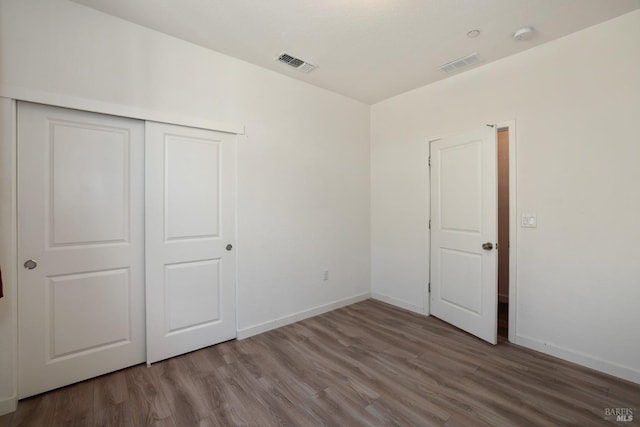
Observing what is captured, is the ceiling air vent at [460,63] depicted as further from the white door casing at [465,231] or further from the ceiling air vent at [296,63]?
the ceiling air vent at [296,63]

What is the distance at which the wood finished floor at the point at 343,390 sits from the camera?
185cm

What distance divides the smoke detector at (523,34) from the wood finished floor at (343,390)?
2844 millimetres

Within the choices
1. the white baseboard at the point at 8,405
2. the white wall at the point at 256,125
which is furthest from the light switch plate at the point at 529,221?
the white baseboard at the point at 8,405

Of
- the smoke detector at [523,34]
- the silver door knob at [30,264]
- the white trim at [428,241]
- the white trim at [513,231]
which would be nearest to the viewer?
the silver door knob at [30,264]

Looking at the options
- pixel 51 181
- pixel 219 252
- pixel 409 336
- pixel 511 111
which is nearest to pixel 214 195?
pixel 219 252

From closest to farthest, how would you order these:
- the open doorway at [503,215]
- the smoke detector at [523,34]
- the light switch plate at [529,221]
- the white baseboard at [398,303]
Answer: the smoke detector at [523,34] → the light switch plate at [529,221] → the white baseboard at [398,303] → the open doorway at [503,215]

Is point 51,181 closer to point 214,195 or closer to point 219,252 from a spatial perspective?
point 214,195

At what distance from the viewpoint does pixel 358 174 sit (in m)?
4.11

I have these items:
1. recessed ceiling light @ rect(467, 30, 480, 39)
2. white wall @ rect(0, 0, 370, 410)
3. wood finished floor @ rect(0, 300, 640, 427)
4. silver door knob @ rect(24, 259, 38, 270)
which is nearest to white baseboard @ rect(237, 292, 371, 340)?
white wall @ rect(0, 0, 370, 410)

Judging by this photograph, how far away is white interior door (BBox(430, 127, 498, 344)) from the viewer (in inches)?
113

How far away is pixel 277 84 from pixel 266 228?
1.64 meters

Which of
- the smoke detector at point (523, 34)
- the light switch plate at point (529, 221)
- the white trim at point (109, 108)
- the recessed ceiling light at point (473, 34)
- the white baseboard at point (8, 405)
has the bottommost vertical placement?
the white baseboard at point (8, 405)

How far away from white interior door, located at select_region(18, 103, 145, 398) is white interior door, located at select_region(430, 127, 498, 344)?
3.14 metres

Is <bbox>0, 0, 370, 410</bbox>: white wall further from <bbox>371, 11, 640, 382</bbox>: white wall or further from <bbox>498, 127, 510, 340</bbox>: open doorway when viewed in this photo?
<bbox>498, 127, 510, 340</bbox>: open doorway
